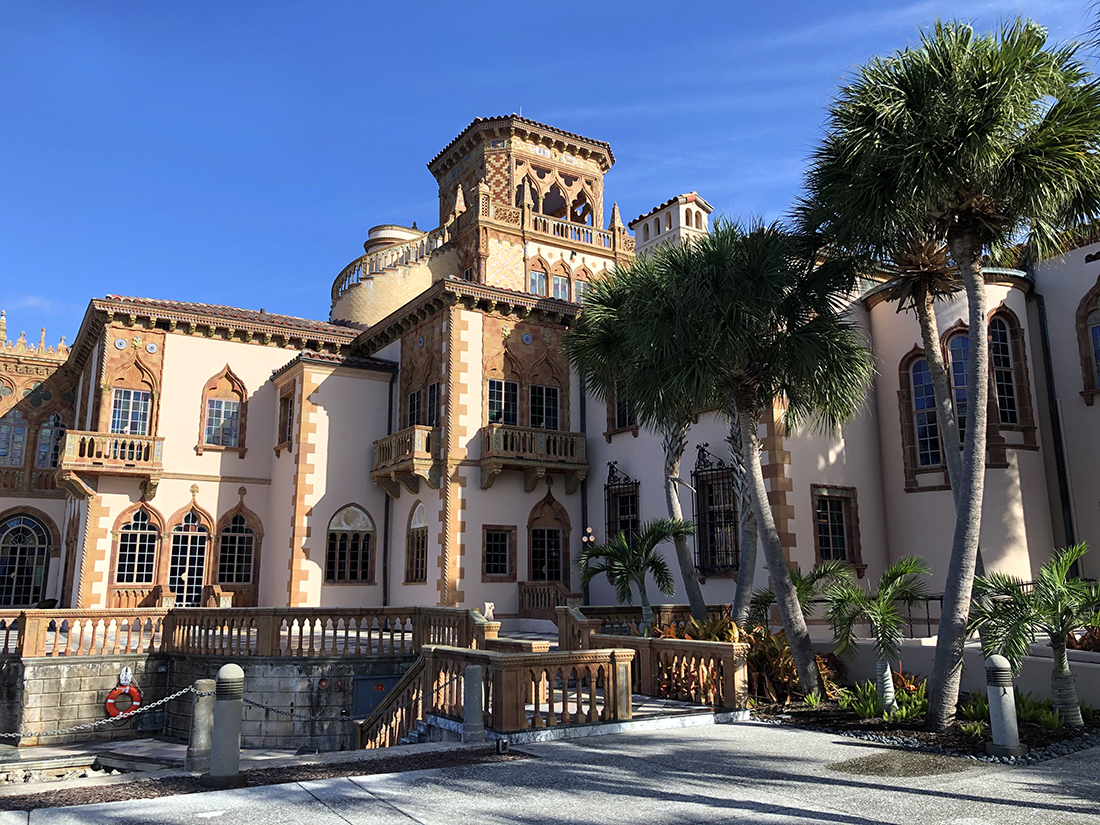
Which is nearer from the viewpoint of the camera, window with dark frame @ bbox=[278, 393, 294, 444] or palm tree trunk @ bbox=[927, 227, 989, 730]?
palm tree trunk @ bbox=[927, 227, 989, 730]

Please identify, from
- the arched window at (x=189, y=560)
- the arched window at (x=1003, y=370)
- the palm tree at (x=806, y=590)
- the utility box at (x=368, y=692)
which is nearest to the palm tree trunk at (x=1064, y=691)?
the palm tree at (x=806, y=590)

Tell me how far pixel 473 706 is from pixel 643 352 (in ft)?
22.7

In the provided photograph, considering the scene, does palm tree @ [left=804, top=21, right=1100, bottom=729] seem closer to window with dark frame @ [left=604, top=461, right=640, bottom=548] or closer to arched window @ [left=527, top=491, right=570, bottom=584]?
window with dark frame @ [left=604, top=461, right=640, bottom=548]

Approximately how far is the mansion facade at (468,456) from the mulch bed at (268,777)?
11129 mm

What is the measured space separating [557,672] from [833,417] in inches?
284

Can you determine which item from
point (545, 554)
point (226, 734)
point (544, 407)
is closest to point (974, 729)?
point (226, 734)

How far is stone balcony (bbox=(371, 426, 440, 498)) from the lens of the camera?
2372 cm

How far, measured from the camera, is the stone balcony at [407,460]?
23.7m

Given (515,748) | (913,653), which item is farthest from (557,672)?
(913,653)

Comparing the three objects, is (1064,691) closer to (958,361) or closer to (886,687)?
(886,687)

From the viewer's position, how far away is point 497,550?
80.5 ft

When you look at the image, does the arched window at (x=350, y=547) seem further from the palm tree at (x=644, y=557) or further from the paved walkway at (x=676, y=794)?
the paved walkway at (x=676, y=794)

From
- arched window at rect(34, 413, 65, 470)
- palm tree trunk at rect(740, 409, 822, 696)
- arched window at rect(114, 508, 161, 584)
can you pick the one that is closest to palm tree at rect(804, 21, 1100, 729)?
palm tree trunk at rect(740, 409, 822, 696)

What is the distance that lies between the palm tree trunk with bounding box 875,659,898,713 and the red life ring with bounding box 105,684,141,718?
570 inches
